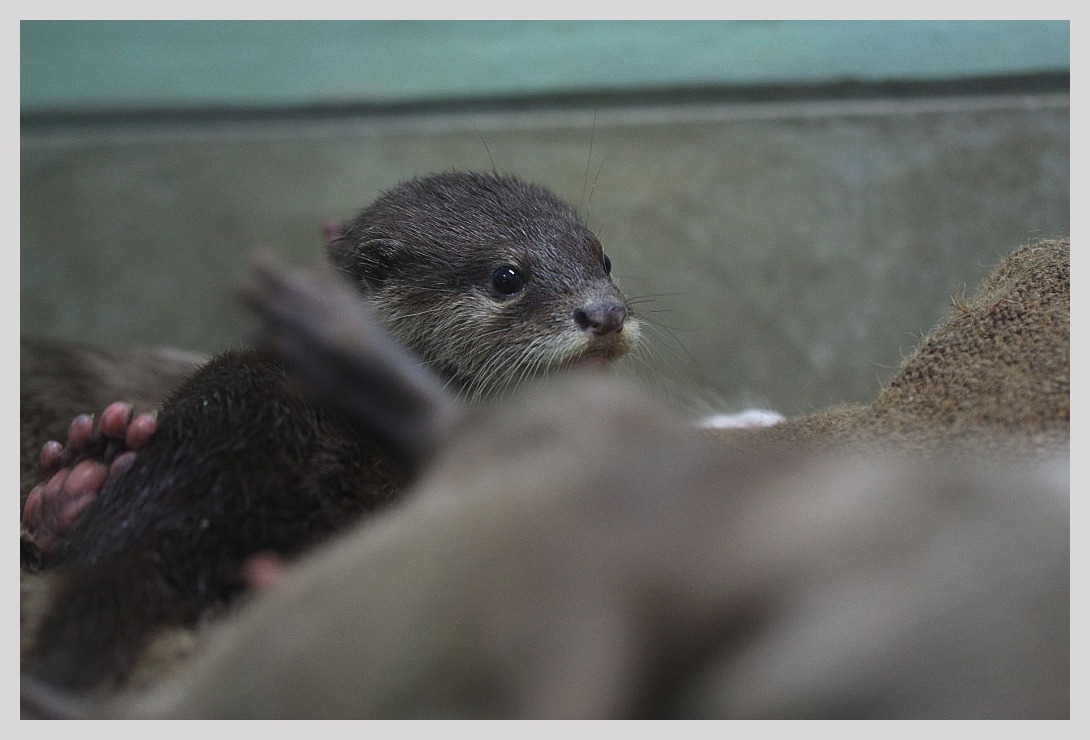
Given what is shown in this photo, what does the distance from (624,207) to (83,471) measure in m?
2.49

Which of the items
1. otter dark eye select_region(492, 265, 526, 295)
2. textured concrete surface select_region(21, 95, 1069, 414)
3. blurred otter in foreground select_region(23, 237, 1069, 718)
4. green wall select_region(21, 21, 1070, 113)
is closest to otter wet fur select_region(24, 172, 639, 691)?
otter dark eye select_region(492, 265, 526, 295)

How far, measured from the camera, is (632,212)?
3691 mm

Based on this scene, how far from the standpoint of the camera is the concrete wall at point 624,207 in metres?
3.45

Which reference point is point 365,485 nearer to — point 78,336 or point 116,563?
point 116,563

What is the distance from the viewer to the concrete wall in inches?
136

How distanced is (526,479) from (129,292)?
3.34 metres

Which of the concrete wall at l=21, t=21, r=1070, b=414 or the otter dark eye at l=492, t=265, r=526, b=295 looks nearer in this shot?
the otter dark eye at l=492, t=265, r=526, b=295

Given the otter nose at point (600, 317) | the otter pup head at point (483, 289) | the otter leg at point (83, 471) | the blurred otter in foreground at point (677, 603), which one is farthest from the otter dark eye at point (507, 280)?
the blurred otter in foreground at point (677, 603)

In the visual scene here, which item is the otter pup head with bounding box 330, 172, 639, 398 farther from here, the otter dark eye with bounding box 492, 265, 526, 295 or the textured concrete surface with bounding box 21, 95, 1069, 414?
the textured concrete surface with bounding box 21, 95, 1069, 414

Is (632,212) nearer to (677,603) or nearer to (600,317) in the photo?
(600,317)

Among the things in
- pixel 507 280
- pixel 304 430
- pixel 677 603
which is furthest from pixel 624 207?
pixel 677 603

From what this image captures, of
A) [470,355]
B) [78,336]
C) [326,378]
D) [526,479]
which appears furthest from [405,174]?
[526,479]

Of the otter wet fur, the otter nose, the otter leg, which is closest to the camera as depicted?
the otter wet fur

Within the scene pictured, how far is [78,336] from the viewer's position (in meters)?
3.88
